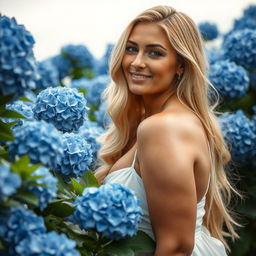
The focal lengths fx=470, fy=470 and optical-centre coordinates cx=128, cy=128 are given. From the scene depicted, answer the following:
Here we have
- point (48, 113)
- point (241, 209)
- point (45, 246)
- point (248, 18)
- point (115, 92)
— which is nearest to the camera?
point (45, 246)

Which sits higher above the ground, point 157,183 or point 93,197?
point 93,197

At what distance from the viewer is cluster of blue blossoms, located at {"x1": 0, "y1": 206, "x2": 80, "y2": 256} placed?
155cm

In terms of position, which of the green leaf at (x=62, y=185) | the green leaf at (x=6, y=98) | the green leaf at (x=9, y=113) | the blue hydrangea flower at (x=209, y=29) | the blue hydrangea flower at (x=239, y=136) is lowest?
the blue hydrangea flower at (x=239, y=136)

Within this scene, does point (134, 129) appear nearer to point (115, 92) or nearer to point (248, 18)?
point (115, 92)

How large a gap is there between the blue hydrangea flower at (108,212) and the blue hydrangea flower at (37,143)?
0.87 ft

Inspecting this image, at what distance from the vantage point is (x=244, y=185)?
404 cm

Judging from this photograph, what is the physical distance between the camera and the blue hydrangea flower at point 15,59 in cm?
158

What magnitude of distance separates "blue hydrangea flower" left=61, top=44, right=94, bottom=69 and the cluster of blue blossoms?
421cm

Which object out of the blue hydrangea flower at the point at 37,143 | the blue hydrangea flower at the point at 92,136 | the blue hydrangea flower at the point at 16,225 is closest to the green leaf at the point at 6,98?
the blue hydrangea flower at the point at 37,143

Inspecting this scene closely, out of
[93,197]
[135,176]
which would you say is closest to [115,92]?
[135,176]

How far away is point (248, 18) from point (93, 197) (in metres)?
4.22

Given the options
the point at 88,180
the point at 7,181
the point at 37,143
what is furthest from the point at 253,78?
the point at 7,181

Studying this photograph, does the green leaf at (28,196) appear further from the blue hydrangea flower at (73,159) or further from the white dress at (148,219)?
the white dress at (148,219)

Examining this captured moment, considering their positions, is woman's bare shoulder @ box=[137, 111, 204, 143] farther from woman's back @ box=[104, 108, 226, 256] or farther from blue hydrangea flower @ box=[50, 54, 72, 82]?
blue hydrangea flower @ box=[50, 54, 72, 82]
